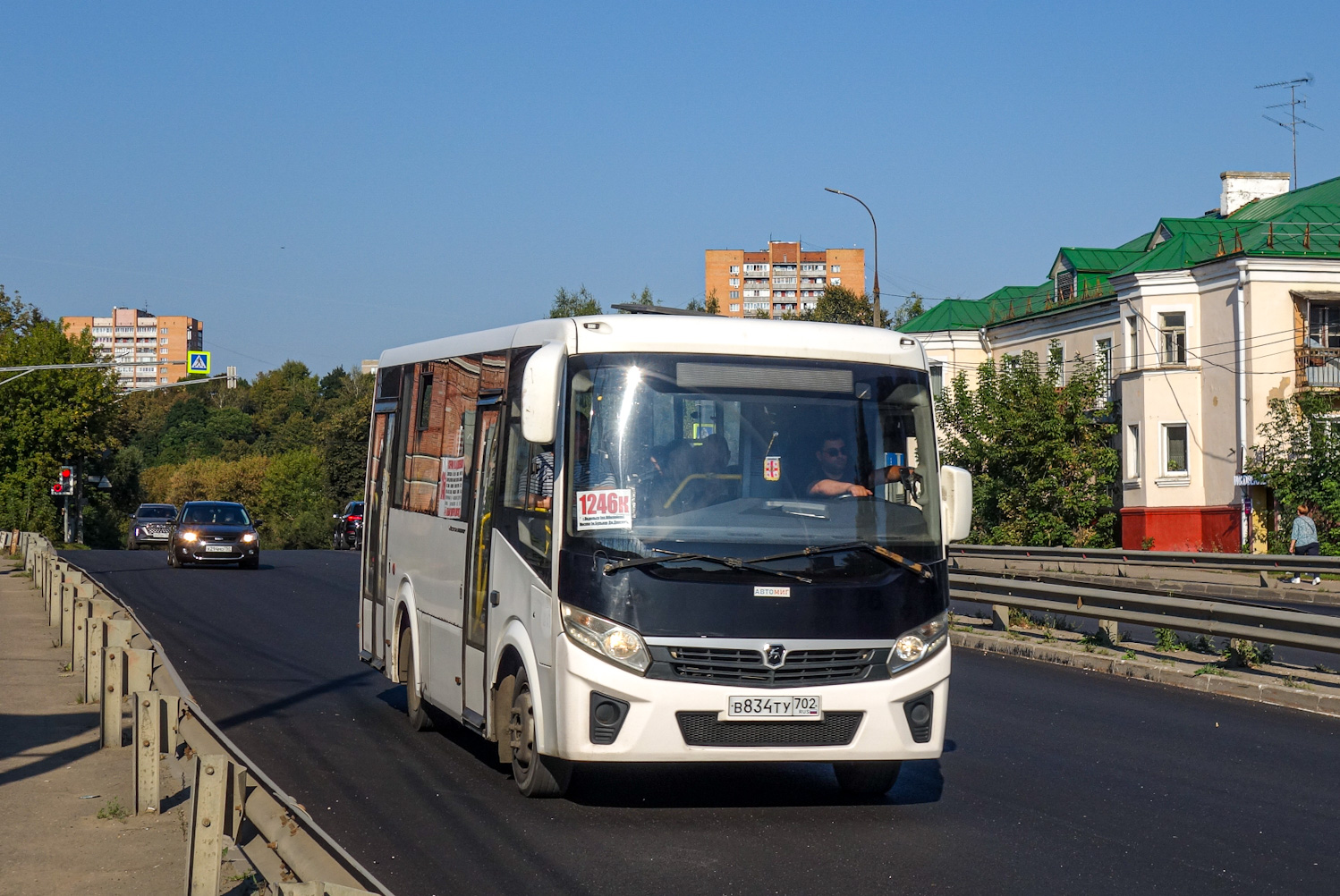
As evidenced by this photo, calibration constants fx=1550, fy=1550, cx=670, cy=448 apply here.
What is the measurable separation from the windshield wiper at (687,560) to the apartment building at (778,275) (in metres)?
178

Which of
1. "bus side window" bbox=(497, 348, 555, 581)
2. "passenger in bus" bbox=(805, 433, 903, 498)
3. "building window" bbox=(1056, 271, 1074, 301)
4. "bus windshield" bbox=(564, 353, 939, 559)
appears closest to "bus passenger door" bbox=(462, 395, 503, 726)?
"bus side window" bbox=(497, 348, 555, 581)

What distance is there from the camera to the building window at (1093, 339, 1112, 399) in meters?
50.2

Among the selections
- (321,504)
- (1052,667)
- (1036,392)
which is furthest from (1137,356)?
(321,504)

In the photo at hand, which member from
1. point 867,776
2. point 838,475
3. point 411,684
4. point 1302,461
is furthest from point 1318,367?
point 838,475

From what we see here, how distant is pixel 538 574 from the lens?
8.11 meters

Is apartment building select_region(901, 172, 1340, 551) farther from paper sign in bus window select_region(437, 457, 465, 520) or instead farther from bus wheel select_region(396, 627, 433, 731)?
paper sign in bus window select_region(437, 457, 465, 520)

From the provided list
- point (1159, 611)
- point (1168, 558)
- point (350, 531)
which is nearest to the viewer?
point (1159, 611)

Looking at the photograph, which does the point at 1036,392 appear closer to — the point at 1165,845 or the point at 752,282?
the point at 1165,845

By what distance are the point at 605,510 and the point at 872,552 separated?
141cm

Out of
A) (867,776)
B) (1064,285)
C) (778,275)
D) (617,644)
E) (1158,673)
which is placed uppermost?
(778,275)

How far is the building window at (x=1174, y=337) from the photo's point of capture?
46.2m

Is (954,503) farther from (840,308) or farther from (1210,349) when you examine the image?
(840,308)

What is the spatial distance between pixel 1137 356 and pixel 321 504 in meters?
70.2

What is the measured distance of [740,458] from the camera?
26.8 feet
